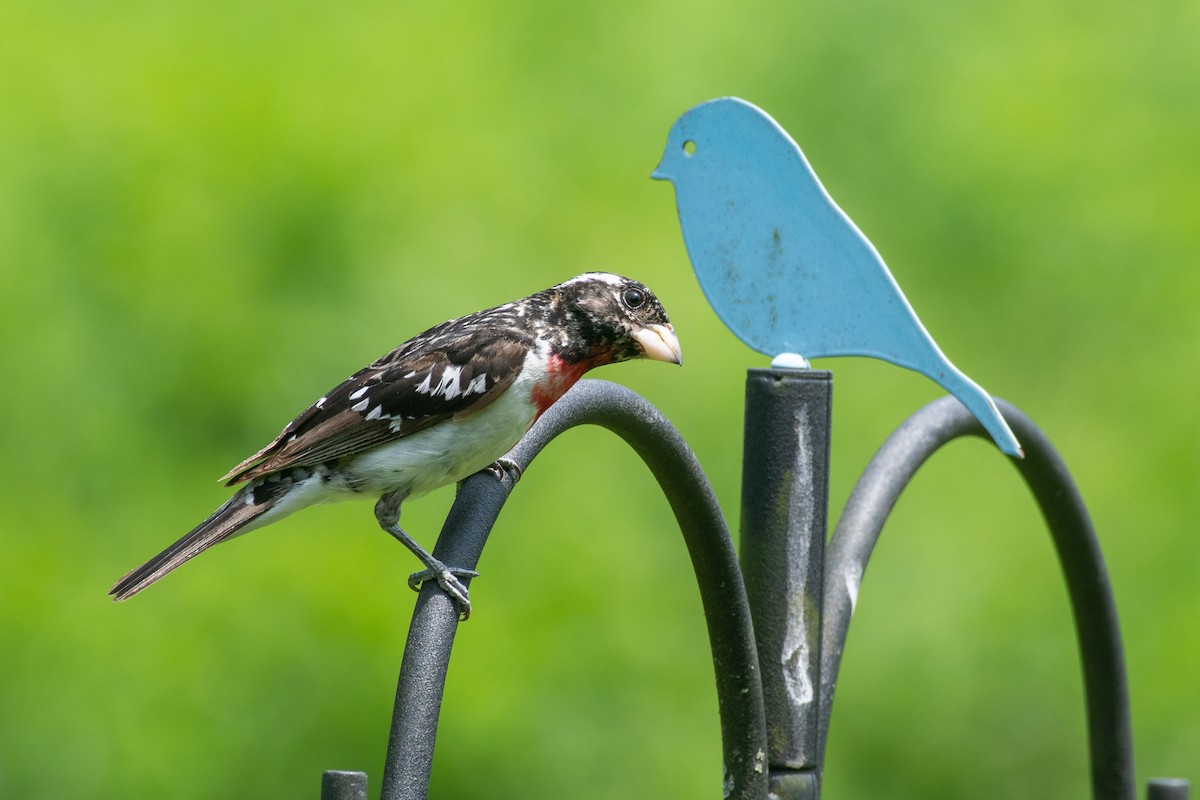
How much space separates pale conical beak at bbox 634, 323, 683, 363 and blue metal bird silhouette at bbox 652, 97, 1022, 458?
132 millimetres

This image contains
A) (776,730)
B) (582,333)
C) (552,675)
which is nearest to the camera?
(776,730)

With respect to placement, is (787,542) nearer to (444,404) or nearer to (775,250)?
(775,250)

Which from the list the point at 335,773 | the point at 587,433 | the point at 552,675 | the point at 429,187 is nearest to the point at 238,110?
the point at 429,187

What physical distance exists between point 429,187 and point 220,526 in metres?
A: 1.98

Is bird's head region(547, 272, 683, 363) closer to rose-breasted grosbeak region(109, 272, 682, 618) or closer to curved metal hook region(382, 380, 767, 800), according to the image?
rose-breasted grosbeak region(109, 272, 682, 618)

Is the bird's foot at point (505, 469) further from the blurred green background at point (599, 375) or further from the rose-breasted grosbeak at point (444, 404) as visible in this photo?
the blurred green background at point (599, 375)

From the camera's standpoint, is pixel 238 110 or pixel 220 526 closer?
pixel 220 526

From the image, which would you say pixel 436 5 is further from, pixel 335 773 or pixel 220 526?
pixel 335 773

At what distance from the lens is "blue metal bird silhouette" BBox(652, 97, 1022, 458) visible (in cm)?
262

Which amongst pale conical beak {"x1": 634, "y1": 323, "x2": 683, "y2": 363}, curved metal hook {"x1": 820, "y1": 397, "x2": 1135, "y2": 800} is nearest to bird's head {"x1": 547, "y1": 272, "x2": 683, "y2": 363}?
pale conical beak {"x1": 634, "y1": 323, "x2": 683, "y2": 363}

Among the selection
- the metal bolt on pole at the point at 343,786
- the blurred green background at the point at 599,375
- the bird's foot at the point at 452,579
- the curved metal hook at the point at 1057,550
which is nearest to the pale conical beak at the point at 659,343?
the curved metal hook at the point at 1057,550

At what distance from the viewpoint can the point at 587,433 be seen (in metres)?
4.56

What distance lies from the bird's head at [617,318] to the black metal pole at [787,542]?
0.22 m

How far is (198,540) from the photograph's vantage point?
2.78m
